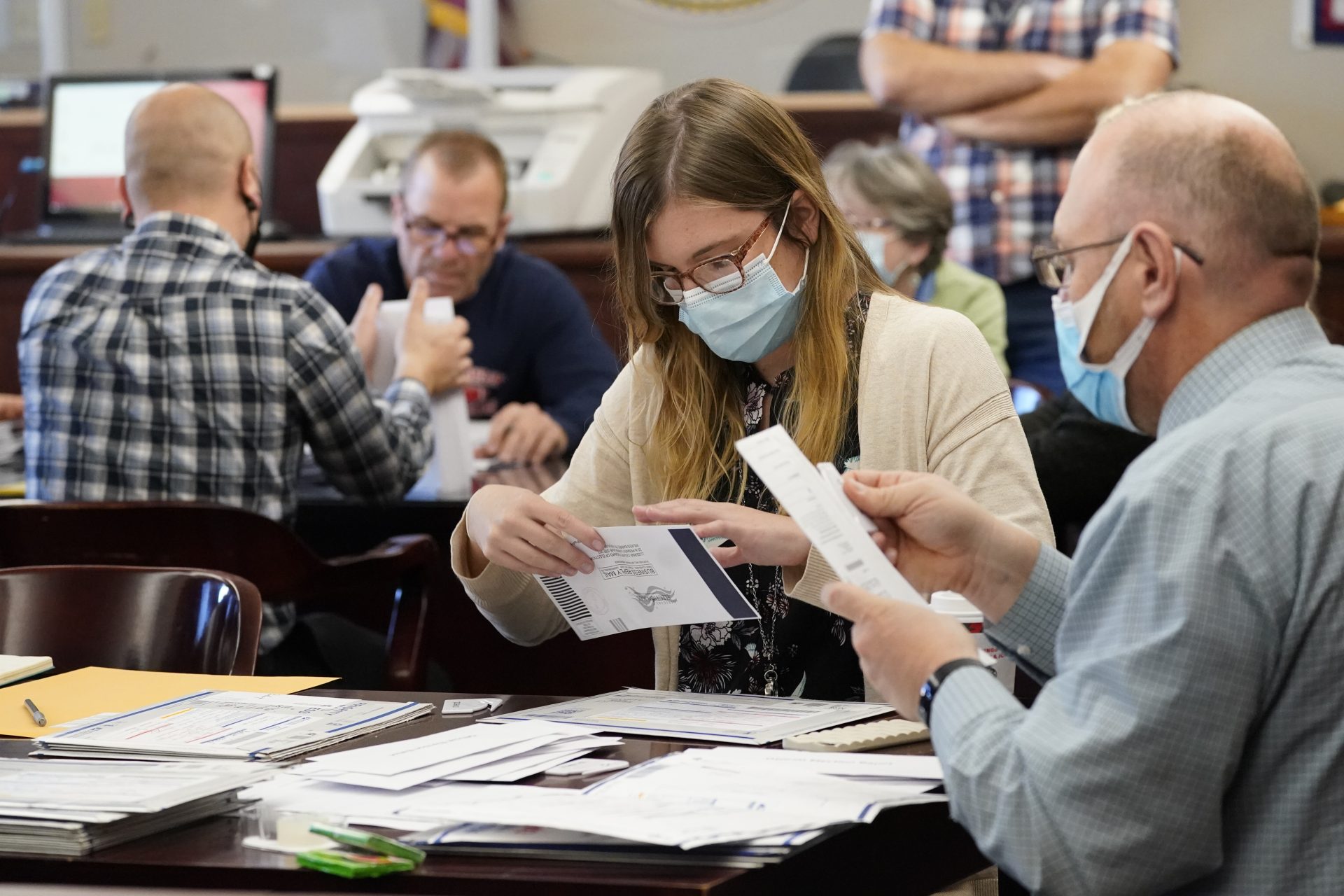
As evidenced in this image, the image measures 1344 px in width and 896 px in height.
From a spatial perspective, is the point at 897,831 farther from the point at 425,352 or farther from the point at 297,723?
the point at 425,352

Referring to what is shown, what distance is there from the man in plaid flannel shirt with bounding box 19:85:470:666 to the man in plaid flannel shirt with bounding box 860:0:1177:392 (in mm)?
1870

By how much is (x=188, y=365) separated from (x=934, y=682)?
5.88ft

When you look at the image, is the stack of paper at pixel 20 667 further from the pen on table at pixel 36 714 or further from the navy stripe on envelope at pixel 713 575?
the navy stripe on envelope at pixel 713 575

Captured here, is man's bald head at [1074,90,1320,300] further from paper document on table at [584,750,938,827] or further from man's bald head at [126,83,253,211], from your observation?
man's bald head at [126,83,253,211]

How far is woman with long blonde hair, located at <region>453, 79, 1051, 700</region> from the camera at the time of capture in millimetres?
1756

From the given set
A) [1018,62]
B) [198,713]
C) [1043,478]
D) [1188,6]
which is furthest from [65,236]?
[1188,6]

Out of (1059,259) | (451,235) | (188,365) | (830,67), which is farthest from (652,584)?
(830,67)

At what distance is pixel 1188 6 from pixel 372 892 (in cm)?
493

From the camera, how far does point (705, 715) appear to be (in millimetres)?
1496

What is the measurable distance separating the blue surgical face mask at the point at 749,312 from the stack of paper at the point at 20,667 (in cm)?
86

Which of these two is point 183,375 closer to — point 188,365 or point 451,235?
point 188,365

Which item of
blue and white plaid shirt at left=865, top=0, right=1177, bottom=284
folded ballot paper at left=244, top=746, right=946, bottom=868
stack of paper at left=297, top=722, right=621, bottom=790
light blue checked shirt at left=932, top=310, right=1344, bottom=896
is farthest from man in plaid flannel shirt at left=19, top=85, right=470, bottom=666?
blue and white plaid shirt at left=865, top=0, right=1177, bottom=284

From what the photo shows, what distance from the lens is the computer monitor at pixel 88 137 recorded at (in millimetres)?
4469

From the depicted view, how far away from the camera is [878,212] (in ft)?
12.3
